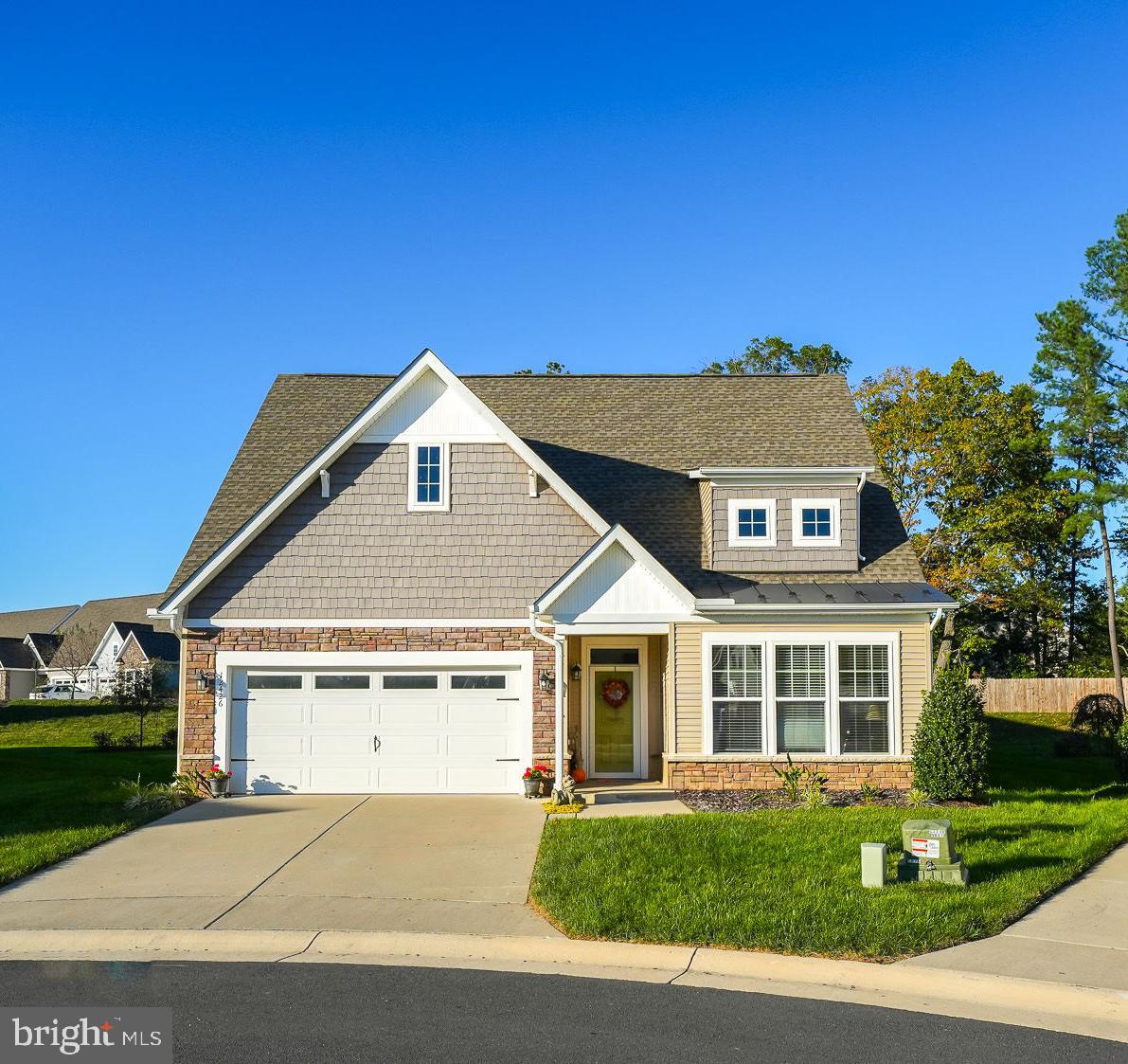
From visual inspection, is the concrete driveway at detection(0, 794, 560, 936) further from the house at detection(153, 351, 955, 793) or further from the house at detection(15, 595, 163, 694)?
the house at detection(15, 595, 163, 694)

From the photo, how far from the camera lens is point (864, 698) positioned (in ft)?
58.7

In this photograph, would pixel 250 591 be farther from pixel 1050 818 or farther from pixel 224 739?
pixel 1050 818

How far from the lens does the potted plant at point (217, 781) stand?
17672 millimetres

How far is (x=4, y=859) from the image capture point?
40.7ft

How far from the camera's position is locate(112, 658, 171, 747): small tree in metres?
30.4

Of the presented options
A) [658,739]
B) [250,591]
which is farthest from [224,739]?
[658,739]

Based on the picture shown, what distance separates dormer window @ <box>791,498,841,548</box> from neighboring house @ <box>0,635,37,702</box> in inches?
2409

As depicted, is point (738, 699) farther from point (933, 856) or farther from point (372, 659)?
point (933, 856)

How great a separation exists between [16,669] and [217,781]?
58945 millimetres

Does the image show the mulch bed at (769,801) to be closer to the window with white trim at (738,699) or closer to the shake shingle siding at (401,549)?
the window with white trim at (738,699)

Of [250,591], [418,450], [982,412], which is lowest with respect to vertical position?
[250,591]

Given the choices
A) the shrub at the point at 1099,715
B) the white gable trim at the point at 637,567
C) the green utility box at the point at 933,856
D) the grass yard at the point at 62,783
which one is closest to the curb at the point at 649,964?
the green utility box at the point at 933,856

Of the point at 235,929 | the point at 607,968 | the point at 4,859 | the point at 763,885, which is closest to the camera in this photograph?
the point at 607,968

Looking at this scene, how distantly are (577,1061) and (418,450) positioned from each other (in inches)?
520
